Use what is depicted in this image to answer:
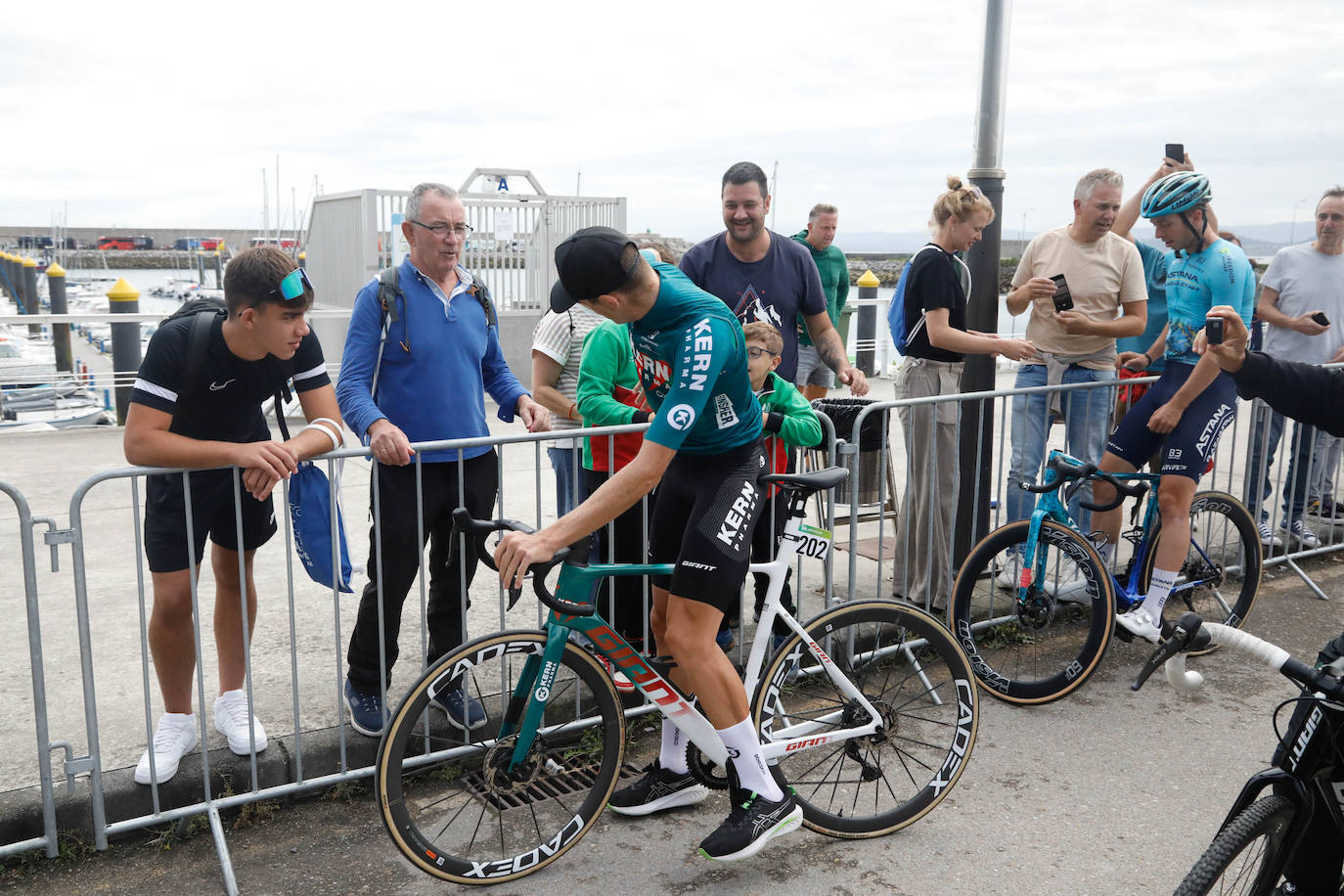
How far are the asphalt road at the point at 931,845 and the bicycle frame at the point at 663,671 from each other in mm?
389

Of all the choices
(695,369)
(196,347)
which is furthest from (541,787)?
(196,347)

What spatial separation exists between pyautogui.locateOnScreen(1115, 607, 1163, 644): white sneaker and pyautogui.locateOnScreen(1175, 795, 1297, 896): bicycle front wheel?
2.58 metres

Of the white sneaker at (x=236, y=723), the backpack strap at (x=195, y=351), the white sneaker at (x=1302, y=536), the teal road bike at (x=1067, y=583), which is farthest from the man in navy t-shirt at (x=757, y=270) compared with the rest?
the white sneaker at (x=1302, y=536)

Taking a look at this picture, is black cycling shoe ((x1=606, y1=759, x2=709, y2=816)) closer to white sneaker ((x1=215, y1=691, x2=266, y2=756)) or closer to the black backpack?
white sneaker ((x1=215, y1=691, x2=266, y2=756))

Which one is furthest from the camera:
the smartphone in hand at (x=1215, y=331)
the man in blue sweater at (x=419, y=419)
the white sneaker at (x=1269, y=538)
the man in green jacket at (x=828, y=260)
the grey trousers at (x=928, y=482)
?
the man in green jacket at (x=828, y=260)

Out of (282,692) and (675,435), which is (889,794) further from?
(282,692)

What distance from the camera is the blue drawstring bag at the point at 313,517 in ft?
11.9

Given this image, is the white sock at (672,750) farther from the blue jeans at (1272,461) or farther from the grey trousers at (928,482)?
the blue jeans at (1272,461)

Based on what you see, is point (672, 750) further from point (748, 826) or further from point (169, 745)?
point (169, 745)

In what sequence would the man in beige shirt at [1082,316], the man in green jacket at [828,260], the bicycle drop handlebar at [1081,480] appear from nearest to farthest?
the bicycle drop handlebar at [1081,480]
the man in beige shirt at [1082,316]
the man in green jacket at [828,260]

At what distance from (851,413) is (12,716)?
3.50m

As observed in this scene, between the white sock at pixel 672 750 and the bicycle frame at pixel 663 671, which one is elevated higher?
the bicycle frame at pixel 663 671

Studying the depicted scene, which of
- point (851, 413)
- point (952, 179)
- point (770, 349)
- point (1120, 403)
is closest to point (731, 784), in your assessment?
point (770, 349)

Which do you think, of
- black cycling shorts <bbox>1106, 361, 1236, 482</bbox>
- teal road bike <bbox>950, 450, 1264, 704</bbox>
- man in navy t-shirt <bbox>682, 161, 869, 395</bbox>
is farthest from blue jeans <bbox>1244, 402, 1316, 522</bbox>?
man in navy t-shirt <bbox>682, 161, 869, 395</bbox>
